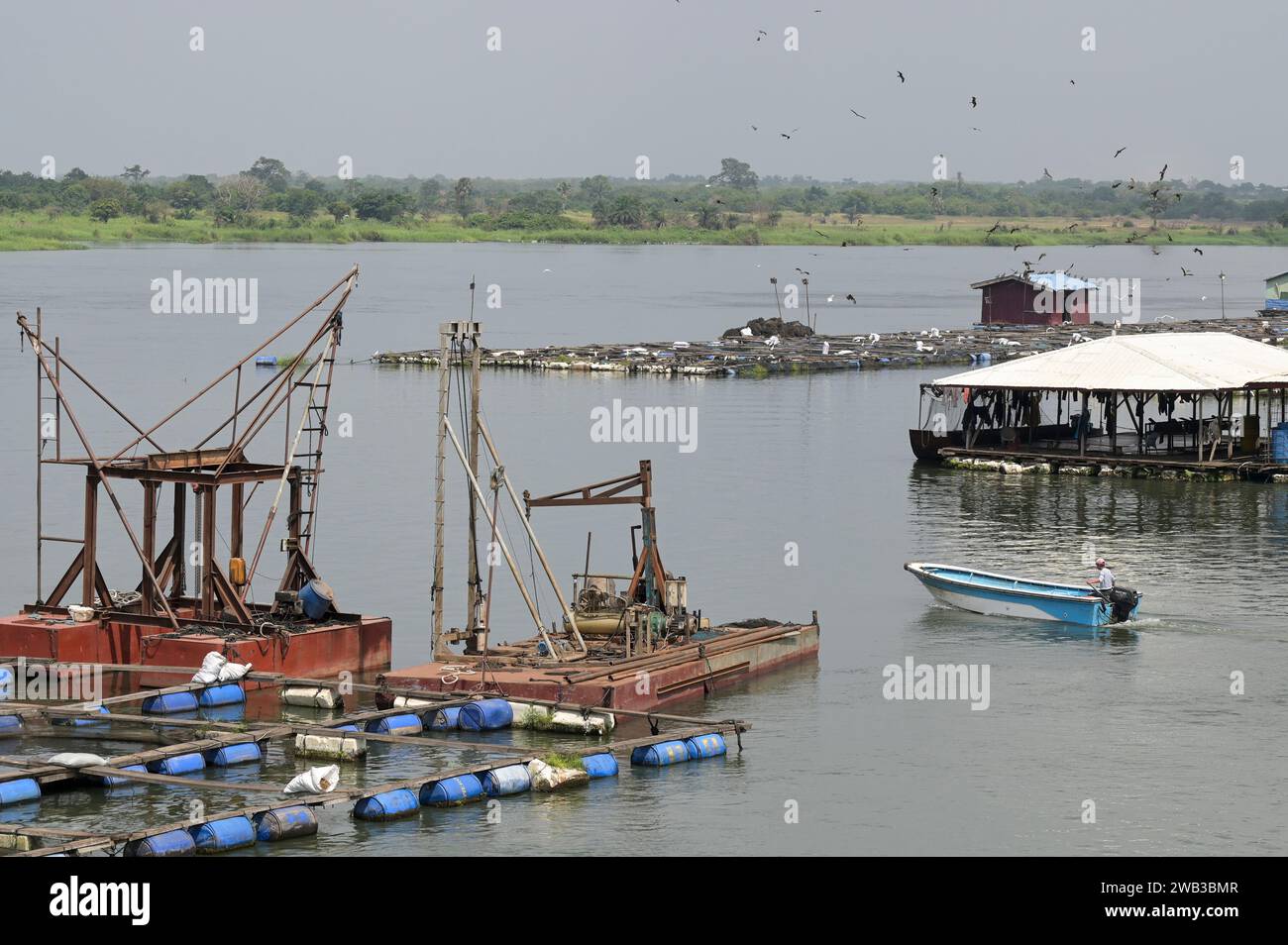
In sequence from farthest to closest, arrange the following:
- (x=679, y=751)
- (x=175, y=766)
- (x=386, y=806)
→ 1. (x=679, y=751)
2. (x=175, y=766)
3. (x=386, y=806)

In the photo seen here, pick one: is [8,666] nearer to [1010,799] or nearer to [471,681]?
[471,681]

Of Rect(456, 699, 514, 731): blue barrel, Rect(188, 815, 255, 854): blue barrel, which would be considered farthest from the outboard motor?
Rect(188, 815, 255, 854): blue barrel

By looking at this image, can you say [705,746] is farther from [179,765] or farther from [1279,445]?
[1279,445]

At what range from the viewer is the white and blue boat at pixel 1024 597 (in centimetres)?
4306

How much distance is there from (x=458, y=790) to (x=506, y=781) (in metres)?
0.96

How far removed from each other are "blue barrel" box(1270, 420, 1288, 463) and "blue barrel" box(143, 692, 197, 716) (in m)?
45.2

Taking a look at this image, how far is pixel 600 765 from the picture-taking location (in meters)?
30.5

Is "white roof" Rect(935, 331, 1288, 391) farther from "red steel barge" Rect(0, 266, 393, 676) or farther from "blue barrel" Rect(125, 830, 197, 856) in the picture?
"blue barrel" Rect(125, 830, 197, 856)

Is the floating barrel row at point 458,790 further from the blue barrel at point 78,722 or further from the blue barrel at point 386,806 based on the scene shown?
the blue barrel at point 78,722

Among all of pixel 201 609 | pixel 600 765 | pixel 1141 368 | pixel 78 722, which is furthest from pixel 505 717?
pixel 1141 368

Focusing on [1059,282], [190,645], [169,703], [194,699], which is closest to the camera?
[169,703]

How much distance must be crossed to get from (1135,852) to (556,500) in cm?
1391

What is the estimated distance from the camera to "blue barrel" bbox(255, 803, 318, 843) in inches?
1043

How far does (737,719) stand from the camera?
1367 inches
